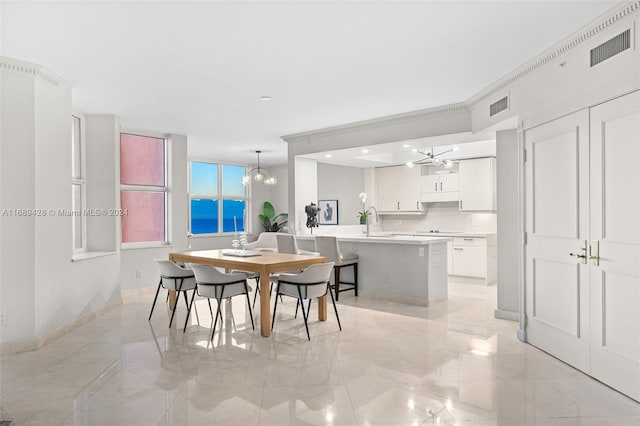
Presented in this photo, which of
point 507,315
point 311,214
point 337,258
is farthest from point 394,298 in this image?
point 311,214

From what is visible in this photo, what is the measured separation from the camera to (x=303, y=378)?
10.8 feet

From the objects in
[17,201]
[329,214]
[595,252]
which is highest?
[17,201]

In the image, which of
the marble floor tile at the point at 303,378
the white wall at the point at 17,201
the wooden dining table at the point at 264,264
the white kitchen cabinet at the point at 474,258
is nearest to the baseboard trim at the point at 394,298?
the marble floor tile at the point at 303,378

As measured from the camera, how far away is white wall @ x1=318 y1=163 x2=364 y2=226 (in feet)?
29.7

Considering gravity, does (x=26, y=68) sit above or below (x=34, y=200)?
above

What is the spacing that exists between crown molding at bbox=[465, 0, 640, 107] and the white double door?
21.3 inches

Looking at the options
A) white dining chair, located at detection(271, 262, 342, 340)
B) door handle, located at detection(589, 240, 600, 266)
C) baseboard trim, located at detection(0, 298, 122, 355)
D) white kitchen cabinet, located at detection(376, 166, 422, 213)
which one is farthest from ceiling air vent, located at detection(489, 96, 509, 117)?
baseboard trim, located at detection(0, 298, 122, 355)

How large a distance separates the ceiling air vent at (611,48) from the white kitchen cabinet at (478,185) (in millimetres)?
4616

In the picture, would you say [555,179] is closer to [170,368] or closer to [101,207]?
[170,368]

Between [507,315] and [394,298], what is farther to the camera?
[394,298]

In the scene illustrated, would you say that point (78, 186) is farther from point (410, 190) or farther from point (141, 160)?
point (410, 190)

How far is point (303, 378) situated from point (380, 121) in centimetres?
402

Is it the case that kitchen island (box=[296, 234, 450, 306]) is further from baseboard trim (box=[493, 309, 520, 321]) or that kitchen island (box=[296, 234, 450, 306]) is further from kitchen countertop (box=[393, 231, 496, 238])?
kitchen countertop (box=[393, 231, 496, 238])

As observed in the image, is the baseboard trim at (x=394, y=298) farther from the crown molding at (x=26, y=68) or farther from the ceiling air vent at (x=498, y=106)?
the crown molding at (x=26, y=68)
